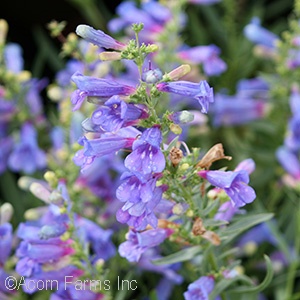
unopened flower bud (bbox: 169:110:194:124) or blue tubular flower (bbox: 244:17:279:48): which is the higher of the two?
unopened flower bud (bbox: 169:110:194:124)

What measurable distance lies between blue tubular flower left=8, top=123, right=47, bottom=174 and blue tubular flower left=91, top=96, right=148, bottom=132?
1058 millimetres

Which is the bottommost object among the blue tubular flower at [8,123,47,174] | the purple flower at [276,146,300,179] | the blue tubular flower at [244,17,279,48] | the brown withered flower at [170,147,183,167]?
the purple flower at [276,146,300,179]

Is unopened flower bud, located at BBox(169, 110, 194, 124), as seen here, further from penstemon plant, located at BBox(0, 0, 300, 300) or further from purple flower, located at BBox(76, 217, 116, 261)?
purple flower, located at BBox(76, 217, 116, 261)

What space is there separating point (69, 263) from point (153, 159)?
47cm

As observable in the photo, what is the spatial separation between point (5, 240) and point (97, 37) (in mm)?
662

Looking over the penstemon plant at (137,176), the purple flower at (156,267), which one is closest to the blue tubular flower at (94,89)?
the penstemon plant at (137,176)

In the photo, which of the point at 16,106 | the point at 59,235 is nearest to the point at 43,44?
→ the point at 16,106

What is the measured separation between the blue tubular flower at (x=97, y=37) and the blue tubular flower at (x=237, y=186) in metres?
Result: 0.31

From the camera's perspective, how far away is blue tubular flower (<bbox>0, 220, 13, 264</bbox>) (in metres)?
1.53

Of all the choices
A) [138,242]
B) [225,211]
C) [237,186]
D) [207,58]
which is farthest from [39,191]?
[207,58]

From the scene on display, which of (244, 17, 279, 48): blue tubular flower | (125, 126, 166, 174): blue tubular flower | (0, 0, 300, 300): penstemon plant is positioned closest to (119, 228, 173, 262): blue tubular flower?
(0, 0, 300, 300): penstemon plant

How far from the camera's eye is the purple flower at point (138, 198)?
1.11 m

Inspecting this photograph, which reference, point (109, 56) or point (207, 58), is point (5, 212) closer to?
point (109, 56)

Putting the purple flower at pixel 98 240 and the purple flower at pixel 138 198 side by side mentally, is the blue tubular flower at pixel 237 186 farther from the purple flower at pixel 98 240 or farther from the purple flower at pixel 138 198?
the purple flower at pixel 98 240
